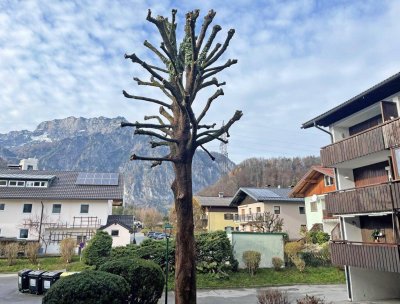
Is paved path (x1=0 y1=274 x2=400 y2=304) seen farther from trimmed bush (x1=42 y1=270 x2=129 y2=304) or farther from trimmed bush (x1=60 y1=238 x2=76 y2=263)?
trimmed bush (x1=42 y1=270 x2=129 y2=304)

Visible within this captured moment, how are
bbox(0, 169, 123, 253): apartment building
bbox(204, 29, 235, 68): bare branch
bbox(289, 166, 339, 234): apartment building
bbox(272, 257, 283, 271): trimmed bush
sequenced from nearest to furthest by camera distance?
1. bbox(204, 29, 235, 68): bare branch
2. bbox(272, 257, 283, 271): trimmed bush
3. bbox(289, 166, 339, 234): apartment building
4. bbox(0, 169, 123, 253): apartment building

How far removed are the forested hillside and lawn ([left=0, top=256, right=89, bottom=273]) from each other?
7738 cm

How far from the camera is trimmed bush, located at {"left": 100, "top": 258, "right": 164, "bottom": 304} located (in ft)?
36.2

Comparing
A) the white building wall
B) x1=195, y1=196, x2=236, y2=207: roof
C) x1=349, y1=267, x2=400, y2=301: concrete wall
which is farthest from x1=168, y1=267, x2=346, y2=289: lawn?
x1=195, y1=196, x2=236, y2=207: roof

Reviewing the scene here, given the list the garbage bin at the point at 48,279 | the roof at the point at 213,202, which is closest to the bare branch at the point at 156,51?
the garbage bin at the point at 48,279

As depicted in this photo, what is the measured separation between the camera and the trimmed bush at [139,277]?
36.2 feet

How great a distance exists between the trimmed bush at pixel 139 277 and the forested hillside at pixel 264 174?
3548 inches

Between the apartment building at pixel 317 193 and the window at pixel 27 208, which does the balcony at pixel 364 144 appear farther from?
the window at pixel 27 208

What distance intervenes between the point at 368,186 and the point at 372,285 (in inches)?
223

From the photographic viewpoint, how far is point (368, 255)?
46.7ft

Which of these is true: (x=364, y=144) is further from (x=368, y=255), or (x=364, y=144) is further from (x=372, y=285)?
(x=372, y=285)

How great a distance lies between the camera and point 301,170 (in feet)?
334

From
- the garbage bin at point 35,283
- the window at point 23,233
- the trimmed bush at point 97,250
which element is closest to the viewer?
the garbage bin at point 35,283

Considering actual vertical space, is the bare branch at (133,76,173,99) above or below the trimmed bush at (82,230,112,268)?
above
